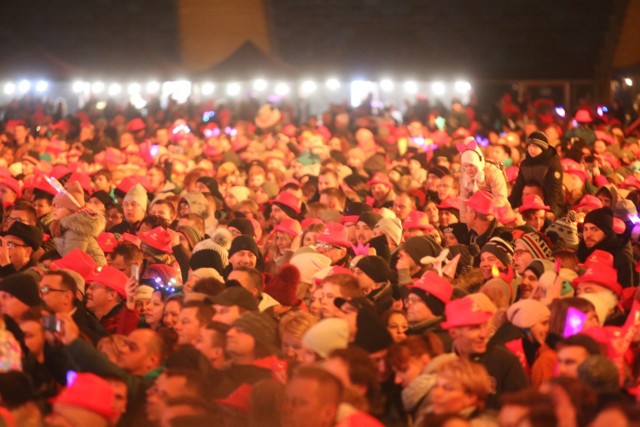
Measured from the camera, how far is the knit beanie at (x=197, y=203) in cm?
1312

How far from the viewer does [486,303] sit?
26.0ft

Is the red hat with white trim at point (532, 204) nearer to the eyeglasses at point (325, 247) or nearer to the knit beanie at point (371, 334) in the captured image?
the eyeglasses at point (325, 247)

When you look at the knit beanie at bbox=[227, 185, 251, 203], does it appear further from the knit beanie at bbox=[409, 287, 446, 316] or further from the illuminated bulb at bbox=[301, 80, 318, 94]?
the illuminated bulb at bbox=[301, 80, 318, 94]

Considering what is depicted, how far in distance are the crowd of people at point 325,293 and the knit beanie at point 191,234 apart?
0.03 metres

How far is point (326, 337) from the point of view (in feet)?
24.1

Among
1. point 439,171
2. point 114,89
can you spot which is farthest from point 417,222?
point 114,89

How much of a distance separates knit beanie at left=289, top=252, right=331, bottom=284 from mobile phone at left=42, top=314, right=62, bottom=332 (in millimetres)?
2741

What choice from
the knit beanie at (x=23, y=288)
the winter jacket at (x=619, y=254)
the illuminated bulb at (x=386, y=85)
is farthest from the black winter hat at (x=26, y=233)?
the illuminated bulb at (x=386, y=85)

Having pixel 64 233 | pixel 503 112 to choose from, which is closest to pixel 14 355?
pixel 64 233

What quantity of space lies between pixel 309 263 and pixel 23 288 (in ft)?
8.17

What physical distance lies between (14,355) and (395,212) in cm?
609

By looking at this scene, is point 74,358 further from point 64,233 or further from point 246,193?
point 246,193

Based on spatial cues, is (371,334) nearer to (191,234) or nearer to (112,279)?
(112,279)

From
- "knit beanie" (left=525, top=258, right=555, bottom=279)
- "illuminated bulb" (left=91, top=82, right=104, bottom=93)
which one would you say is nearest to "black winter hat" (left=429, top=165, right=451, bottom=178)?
"knit beanie" (left=525, top=258, right=555, bottom=279)
